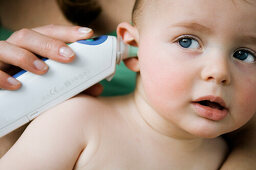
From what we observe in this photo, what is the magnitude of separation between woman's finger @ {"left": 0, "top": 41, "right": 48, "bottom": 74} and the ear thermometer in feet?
0.06

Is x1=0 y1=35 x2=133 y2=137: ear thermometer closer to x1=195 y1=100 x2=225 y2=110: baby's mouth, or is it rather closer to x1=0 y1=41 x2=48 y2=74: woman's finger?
x1=0 y1=41 x2=48 y2=74: woman's finger

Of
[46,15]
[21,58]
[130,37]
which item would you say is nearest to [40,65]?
[21,58]

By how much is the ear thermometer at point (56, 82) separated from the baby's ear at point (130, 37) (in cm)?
8

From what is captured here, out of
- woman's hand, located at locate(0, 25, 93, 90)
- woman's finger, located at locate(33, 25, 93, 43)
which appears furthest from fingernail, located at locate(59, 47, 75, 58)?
woman's finger, located at locate(33, 25, 93, 43)

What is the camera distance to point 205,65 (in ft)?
2.70

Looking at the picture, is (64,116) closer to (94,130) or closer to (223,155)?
(94,130)

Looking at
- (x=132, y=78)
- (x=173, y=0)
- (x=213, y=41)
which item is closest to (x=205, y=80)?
(x=213, y=41)

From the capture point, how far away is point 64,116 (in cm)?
87

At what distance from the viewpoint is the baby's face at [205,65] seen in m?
0.82

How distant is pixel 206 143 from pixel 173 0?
50 centimetres

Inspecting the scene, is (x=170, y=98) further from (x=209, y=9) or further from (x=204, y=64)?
(x=209, y=9)

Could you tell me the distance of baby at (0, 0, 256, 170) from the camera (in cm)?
81

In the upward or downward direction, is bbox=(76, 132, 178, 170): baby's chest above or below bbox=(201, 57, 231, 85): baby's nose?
below

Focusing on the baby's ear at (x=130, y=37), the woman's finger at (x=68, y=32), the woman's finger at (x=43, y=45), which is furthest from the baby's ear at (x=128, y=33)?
the woman's finger at (x=43, y=45)
